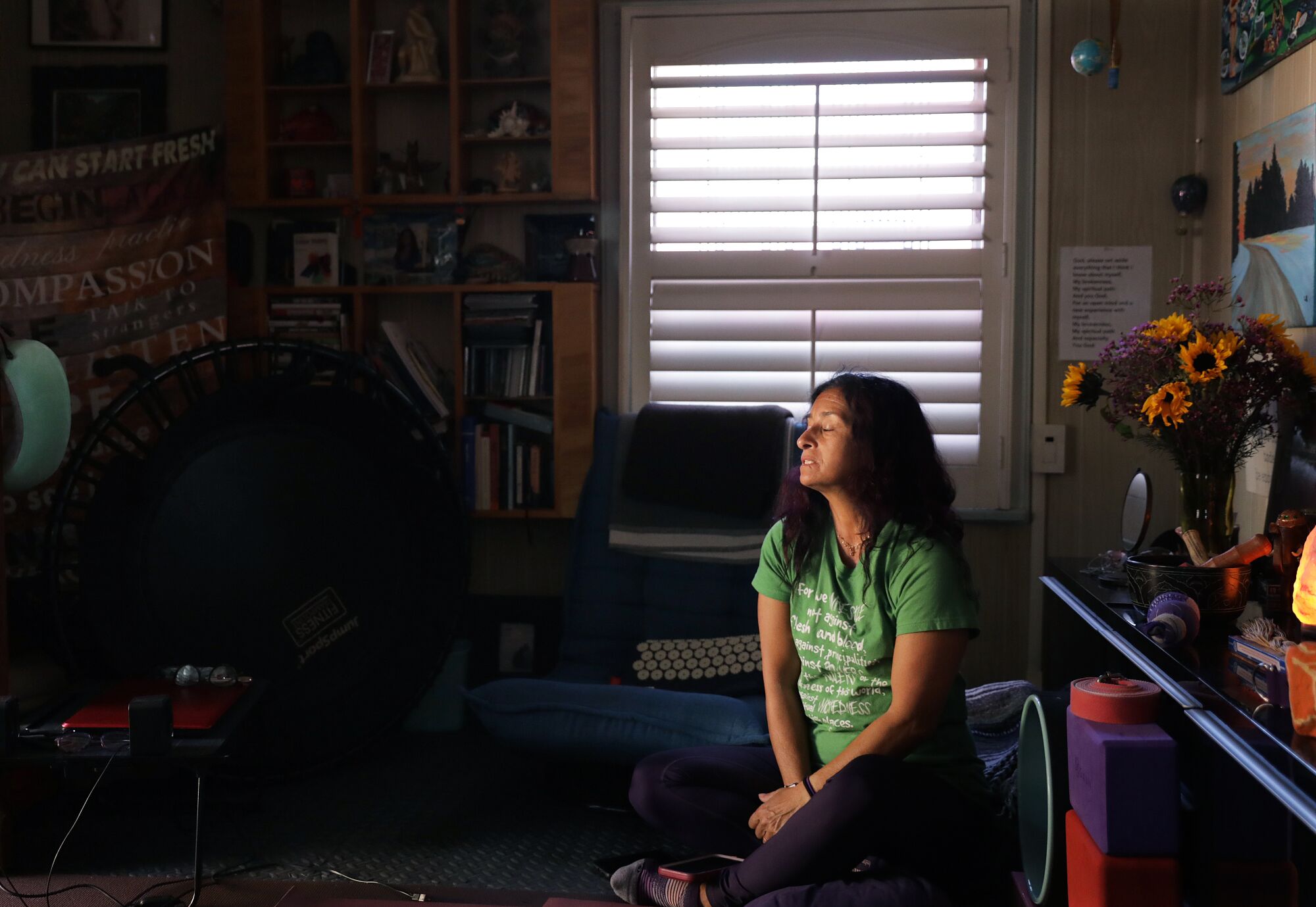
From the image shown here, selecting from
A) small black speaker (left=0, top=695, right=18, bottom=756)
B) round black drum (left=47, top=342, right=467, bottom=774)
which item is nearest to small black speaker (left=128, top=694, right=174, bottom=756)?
small black speaker (left=0, top=695, right=18, bottom=756)

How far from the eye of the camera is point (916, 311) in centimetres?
333

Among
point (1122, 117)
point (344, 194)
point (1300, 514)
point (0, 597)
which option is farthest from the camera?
point (344, 194)

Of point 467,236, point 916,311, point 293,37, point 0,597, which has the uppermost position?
point 293,37

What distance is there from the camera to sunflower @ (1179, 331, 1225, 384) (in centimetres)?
212

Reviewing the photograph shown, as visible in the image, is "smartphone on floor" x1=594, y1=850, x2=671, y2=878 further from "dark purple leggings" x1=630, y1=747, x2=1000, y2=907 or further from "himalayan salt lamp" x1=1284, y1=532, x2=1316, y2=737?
"himalayan salt lamp" x1=1284, y1=532, x2=1316, y2=737

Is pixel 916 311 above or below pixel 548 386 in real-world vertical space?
above

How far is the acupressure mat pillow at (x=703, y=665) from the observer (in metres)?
3.00

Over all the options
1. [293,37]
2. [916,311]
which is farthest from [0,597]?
[916,311]

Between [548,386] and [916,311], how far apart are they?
110cm

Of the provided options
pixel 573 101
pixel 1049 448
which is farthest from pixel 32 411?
pixel 1049 448

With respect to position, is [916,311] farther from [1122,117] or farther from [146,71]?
[146,71]

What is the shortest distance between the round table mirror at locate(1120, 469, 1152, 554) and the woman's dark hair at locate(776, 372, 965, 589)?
2.09 ft

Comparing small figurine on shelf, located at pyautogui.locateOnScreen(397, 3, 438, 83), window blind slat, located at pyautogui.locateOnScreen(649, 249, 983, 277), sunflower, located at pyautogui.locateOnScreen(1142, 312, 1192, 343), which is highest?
small figurine on shelf, located at pyautogui.locateOnScreen(397, 3, 438, 83)

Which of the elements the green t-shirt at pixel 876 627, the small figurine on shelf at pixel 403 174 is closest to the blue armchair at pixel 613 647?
the green t-shirt at pixel 876 627
